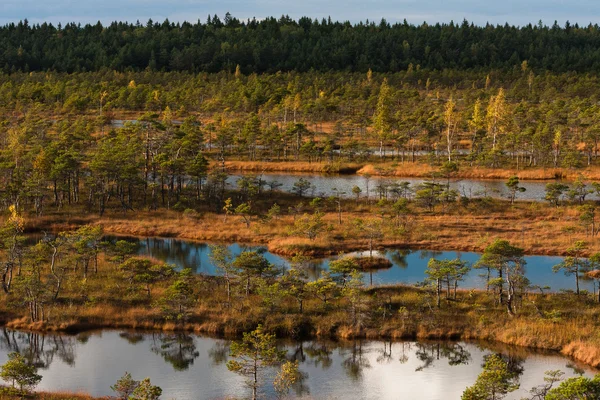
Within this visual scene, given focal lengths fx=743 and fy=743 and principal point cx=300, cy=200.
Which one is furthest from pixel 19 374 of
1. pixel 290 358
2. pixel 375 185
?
pixel 375 185

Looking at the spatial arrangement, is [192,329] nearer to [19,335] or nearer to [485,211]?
[19,335]

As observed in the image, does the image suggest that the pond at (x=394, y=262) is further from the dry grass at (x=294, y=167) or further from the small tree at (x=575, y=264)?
the dry grass at (x=294, y=167)

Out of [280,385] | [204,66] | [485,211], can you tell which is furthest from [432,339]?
[204,66]

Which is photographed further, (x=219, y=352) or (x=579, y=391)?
(x=219, y=352)

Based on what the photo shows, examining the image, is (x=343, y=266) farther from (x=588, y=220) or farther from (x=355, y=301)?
Result: (x=588, y=220)

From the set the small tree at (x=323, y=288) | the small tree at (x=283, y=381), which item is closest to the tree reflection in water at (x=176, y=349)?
the small tree at (x=283, y=381)

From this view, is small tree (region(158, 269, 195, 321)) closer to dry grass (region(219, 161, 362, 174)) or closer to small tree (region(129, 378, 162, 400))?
small tree (region(129, 378, 162, 400))

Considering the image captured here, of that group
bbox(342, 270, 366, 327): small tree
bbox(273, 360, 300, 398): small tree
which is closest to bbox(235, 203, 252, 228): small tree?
bbox(342, 270, 366, 327): small tree
